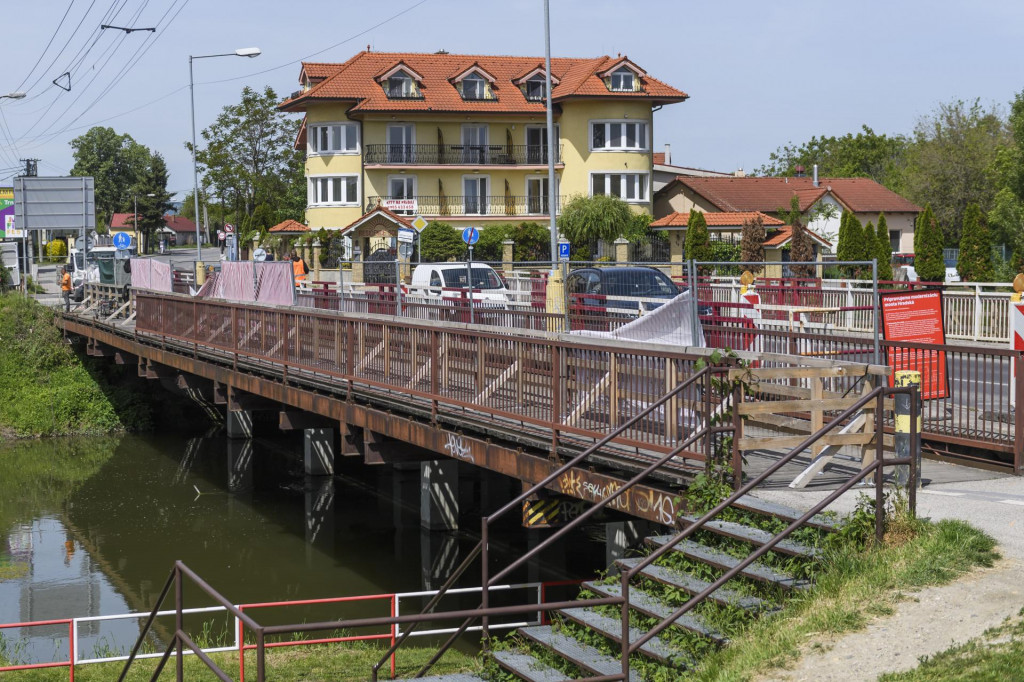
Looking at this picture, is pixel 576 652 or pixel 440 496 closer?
pixel 576 652

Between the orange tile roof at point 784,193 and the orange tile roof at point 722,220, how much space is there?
2671mm

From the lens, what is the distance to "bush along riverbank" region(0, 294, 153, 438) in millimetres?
39719

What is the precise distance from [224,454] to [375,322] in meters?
19.5

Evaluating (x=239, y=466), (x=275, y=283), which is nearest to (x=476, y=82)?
(x=239, y=466)

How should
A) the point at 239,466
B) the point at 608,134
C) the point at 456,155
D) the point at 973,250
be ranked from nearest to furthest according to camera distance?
the point at 239,466, the point at 973,250, the point at 608,134, the point at 456,155

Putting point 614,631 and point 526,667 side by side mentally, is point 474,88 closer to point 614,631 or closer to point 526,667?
point 526,667

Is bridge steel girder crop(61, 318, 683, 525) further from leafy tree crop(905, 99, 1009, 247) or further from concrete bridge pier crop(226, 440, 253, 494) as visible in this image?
leafy tree crop(905, 99, 1009, 247)

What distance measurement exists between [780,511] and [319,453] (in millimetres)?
22071

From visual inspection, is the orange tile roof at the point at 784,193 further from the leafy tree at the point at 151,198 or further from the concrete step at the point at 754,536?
the leafy tree at the point at 151,198

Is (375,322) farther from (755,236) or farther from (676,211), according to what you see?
(676,211)

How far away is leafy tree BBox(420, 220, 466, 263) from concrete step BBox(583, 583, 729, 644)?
55.4m

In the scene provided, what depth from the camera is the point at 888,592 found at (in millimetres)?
7914

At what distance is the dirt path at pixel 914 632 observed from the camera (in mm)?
7199

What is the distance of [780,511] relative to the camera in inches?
357
